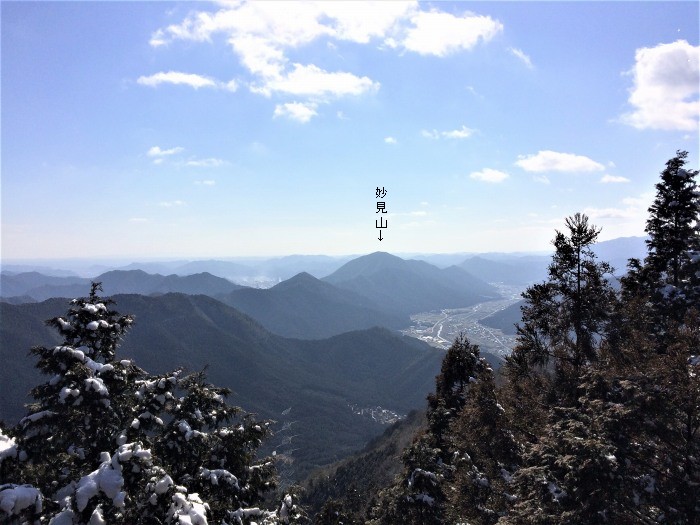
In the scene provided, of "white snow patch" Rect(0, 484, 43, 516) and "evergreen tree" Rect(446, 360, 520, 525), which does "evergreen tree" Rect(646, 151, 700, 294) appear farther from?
"white snow patch" Rect(0, 484, 43, 516)

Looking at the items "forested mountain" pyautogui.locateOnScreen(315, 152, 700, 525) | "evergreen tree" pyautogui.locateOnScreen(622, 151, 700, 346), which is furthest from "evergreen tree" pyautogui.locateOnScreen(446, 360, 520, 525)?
"evergreen tree" pyautogui.locateOnScreen(622, 151, 700, 346)

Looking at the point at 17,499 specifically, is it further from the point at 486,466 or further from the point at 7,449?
the point at 486,466

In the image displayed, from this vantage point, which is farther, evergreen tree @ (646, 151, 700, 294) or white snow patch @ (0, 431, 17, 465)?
evergreen tree @ (646, 151, 700, 294)

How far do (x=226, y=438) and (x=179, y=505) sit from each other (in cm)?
615

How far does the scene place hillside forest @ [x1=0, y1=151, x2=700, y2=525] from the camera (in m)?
7.64

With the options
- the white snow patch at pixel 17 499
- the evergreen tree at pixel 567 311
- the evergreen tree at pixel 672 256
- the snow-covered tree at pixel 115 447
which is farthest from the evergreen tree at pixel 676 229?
the white snow patch at pixel 17 499

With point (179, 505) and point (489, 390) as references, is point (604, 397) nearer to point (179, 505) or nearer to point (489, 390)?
point (489, 390)

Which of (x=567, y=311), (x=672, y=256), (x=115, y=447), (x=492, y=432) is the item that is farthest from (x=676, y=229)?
(x=115, y=447)

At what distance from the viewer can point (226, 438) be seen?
42.0ft

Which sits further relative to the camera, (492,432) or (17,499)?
(492,432)

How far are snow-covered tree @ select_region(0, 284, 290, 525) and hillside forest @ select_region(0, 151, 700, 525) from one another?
38 mm

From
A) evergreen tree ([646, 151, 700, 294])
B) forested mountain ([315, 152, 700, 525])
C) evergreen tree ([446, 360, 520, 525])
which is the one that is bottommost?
evergreen tree ([446, 360, 520, 525])

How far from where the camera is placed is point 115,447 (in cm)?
962

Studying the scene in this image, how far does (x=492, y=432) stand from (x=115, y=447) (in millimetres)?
16343
